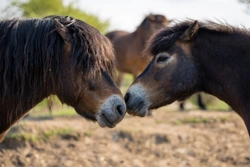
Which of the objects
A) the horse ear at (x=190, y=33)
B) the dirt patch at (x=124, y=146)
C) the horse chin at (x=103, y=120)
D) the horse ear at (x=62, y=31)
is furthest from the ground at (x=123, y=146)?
the horse ear at (x=190, y=33)

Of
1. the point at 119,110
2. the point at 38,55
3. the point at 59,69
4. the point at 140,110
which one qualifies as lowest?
the point at 140,110

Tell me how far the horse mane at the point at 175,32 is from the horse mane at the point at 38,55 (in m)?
0.75

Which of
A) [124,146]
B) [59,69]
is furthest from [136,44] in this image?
[59,69]

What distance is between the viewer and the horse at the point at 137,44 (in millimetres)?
12750

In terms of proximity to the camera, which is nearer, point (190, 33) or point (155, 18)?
point (190, 33)

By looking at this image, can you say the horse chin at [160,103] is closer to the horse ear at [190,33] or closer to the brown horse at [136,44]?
the horse ear at [190,33]

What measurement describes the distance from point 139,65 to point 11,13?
4566mm

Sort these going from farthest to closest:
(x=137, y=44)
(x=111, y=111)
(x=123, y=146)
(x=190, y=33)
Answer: (x=137, y=44) → (x=123, y=146) → (x=190, y=33) → (x=111, y=111)

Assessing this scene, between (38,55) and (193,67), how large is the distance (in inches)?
63.5

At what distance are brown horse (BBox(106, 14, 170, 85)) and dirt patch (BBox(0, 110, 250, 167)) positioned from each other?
3246 mm

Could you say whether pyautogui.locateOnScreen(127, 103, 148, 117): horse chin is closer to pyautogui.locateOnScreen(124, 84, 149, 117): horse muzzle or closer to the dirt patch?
pyautogui.locateOnScreen(124, 84, 149, 117): horse muzzle

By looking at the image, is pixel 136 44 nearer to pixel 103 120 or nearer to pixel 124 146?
pixel 124 146

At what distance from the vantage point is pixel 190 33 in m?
5.18

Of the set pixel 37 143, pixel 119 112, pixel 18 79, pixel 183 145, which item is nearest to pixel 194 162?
pixel 183 145
